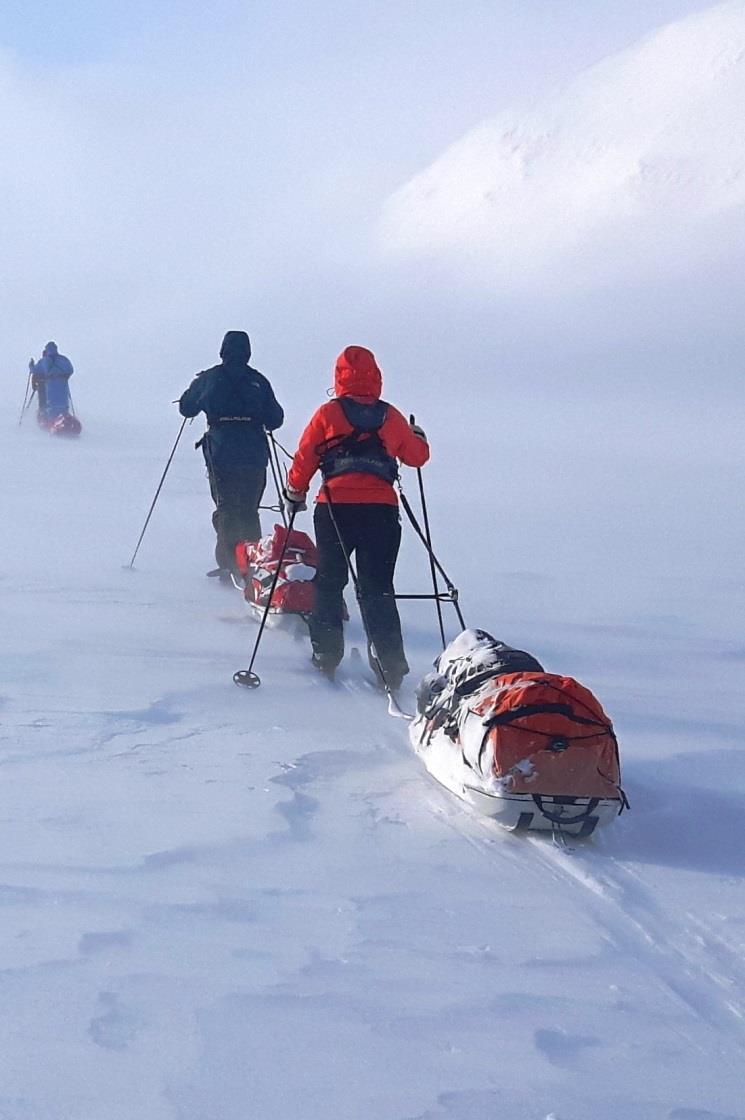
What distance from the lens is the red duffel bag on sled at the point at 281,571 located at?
705cm

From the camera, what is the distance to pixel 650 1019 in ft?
9.70

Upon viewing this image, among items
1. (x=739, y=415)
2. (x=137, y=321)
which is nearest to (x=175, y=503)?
(x=739, y=415)

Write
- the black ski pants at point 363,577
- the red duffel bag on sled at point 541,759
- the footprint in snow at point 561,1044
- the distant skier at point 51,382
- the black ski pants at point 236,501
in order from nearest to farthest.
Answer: the footprint in snow at point 561,1044 < the red duffel bag on sled at point 541,759 < the black ski pants at point 363,577 < the black ski pants at point 236,501 < the distant skier at point 51,382

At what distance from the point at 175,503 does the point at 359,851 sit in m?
10.2

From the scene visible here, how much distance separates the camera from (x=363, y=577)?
620 cm

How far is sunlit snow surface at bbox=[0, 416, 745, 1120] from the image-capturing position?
8.79 feet

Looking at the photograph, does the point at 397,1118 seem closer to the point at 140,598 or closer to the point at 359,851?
the point at 359,851

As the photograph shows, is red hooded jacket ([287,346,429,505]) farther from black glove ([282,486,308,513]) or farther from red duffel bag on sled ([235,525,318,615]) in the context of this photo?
red duffel bag on sled ([235,525,318,615])

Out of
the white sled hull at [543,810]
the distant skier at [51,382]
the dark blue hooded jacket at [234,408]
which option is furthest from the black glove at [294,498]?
the distant skier at [51,382]

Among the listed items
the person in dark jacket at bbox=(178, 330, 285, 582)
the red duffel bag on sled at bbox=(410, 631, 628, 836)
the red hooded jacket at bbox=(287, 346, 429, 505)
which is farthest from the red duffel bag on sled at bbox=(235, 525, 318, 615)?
the red duffel bag on sled at bbox=(410, 631, 628, 836)

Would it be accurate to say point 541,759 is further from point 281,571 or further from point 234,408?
point 234,408

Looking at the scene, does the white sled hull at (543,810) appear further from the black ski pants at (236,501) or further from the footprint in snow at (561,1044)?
the black ski pants at (236,501)

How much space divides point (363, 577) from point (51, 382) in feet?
50.5

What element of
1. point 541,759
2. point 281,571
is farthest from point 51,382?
point 541,759
